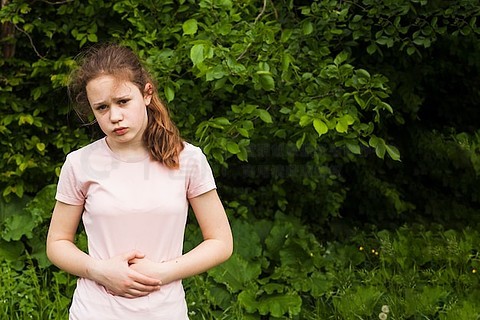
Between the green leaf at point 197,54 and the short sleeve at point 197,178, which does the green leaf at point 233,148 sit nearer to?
the green leaf at point 197,54

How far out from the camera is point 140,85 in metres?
2.21

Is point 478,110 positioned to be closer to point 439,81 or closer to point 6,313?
point 439,81

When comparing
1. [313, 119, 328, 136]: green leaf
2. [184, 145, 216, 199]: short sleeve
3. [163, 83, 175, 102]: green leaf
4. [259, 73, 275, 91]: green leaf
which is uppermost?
[184, 145, 216, 199]: short sleeve

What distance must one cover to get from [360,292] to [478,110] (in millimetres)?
2834

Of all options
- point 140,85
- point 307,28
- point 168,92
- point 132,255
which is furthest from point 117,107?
point 307,28

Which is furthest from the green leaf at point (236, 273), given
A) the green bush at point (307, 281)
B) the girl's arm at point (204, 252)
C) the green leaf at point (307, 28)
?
the girl's arm at point (204, 252)

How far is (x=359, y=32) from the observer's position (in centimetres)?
451

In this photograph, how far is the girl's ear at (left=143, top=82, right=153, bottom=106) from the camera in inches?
88.3

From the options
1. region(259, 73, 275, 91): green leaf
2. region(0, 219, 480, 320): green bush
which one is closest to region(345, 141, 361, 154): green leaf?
region(259, 73, 275, 91): green leaf

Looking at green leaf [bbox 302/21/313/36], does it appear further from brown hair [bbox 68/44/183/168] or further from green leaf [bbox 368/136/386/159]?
brown hair [bbox 68/44/183/168]

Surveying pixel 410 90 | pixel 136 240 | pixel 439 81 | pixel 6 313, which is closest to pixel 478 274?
pixel 410 90

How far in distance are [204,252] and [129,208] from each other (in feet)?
0.84

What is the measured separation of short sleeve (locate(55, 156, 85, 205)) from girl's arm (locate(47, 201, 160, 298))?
0.06 feet

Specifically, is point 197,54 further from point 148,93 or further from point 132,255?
point 132,255
